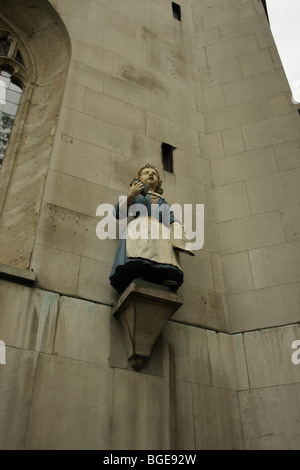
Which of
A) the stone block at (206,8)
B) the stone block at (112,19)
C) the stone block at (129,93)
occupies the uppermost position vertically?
the stone block at (206,8)

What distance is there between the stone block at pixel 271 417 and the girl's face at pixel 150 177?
3300mm

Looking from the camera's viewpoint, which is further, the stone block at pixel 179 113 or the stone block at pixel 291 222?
the stone block at pixel 179 113

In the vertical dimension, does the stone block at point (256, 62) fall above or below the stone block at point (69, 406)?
above

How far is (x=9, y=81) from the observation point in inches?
359

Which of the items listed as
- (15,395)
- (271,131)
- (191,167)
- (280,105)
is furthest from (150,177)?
(280,105)

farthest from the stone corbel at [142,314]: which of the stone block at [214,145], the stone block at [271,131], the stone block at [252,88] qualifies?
the stone block at [252,88]

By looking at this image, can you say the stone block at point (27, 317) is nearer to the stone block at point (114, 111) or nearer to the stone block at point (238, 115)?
the stone block at point (114, 111)

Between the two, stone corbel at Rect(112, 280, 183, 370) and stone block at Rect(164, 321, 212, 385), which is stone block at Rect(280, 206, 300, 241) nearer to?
stone block at Rect(164, 321, 212, 385)

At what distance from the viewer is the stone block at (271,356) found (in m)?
6.05

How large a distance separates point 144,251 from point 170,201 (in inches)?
83.2

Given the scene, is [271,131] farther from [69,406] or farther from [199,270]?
[69,406]
